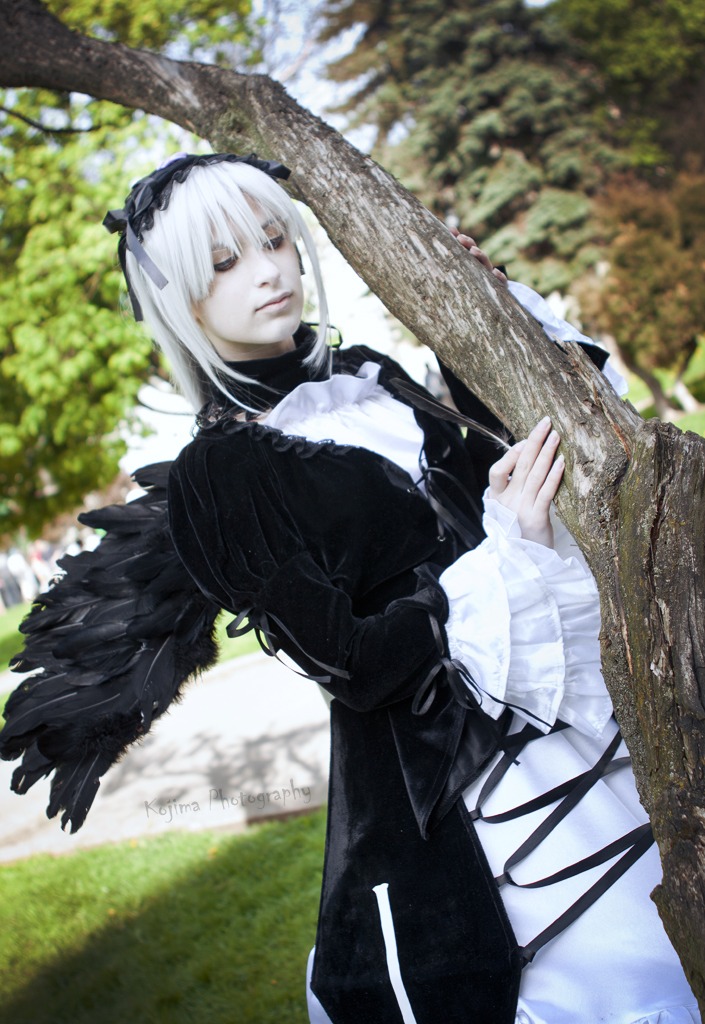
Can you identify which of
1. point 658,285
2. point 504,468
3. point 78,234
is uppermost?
point 658,285

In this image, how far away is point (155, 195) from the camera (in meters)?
1.69

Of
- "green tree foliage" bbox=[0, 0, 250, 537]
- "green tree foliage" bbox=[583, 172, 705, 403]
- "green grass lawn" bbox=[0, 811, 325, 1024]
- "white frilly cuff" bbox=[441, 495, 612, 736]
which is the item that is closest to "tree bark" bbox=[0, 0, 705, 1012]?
"white frilly cuff" bbox=[441, 495, 612, 736]

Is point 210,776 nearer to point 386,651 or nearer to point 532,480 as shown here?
point 386,651

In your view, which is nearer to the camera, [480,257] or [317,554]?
[317,554]

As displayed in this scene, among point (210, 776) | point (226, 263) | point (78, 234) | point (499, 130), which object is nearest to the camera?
point (226, 263)

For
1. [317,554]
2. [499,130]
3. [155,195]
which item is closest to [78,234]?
[155,195]

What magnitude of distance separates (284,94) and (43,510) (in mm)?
9937

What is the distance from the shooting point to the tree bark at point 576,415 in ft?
4.02

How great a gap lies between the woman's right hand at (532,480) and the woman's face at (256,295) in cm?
50

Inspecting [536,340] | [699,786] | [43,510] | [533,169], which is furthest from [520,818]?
[533,169]

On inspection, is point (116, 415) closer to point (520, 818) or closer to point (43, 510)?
point (43, 510)

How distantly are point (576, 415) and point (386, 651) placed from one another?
489mm

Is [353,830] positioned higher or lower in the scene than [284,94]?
lower

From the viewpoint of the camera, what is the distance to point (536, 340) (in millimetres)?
1514
